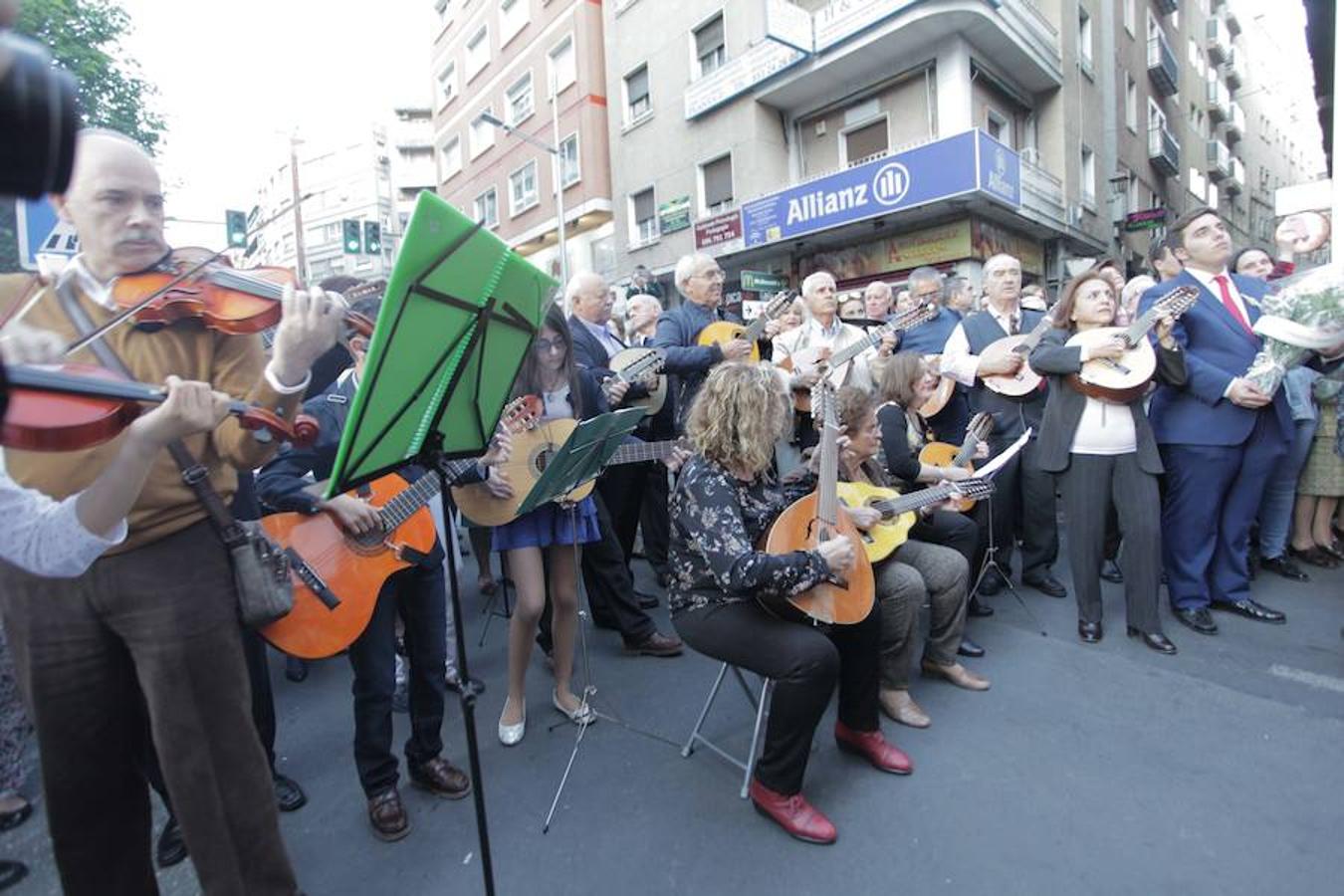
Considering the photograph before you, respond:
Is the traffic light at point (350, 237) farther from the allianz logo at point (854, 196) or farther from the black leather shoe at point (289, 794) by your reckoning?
the black leather shoe at point (289, 794)

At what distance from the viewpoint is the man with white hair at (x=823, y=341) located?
183 inches

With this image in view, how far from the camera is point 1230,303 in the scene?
355 cm

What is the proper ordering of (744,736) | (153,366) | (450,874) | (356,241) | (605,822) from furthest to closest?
(356,241), (744,736), (605,822), (450,874), (153,366)

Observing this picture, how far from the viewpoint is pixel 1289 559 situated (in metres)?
4.48

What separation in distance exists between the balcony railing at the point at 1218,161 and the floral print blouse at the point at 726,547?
31927mm

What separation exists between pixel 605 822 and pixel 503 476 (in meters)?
1.44

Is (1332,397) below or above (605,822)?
above

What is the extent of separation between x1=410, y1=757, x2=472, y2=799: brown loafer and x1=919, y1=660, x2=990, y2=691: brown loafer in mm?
2172

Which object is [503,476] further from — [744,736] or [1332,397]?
[1332,397]

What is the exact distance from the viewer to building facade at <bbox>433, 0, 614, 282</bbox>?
1833 centimetres

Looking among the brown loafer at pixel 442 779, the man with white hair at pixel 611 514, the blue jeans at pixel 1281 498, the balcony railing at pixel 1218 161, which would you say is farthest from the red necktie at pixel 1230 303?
the balcony railing at pixel 1218 161

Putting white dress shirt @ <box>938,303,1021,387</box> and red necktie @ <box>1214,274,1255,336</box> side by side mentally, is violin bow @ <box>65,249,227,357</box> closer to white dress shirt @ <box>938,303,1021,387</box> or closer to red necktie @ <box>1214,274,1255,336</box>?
white dress shirt @ <box>938,303,1021,387</box>

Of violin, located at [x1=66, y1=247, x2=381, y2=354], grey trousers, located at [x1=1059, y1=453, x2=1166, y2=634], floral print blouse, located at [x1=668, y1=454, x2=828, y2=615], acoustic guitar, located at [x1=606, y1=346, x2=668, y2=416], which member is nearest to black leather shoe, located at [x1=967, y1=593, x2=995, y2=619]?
grey trousers, located at [x1=1059, y1=453, x2=1166, y2=634]

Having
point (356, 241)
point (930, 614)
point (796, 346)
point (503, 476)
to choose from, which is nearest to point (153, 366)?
point (503, 476)
